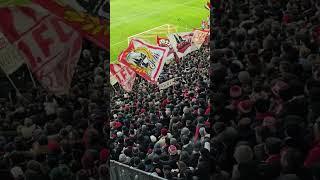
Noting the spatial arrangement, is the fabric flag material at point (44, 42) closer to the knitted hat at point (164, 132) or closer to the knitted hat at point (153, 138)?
the knitted hat at point (164, 132)

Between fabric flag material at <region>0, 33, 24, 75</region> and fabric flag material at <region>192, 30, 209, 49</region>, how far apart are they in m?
7.43

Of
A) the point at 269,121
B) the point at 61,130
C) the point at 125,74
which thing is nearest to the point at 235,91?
the point at 269,121

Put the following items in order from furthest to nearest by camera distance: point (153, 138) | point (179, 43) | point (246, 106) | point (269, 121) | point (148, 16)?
point (148, 16) → point (179, 43) → point (153, 138) → point (246, 106) → point (269, 121)

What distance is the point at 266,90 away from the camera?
4.14 meters

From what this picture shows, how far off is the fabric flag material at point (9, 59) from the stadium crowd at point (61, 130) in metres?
0.31

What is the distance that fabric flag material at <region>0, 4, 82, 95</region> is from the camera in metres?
4.96

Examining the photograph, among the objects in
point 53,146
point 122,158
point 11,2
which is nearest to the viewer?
point 53,146

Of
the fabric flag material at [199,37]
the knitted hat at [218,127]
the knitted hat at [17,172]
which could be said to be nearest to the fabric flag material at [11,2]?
the knitted hat at [17,172]

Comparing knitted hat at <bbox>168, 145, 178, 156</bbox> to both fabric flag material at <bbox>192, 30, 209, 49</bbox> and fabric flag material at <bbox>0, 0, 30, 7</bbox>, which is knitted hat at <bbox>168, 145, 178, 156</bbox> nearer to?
fabric flag material at <bbox>0, 0, 30, 7</bbox>

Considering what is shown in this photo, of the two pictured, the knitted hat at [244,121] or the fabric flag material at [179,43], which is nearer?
the knitted hat at [244,121]

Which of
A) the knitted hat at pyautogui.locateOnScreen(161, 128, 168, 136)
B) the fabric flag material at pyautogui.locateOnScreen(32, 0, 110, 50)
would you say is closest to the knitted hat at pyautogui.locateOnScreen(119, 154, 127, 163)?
the knitted hat at pyautogui.locateOnScreen(161, 128, 168, 136)

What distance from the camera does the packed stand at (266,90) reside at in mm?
3094

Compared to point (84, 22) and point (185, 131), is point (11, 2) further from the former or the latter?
point (185, 131)

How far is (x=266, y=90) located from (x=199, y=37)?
8.74 m
